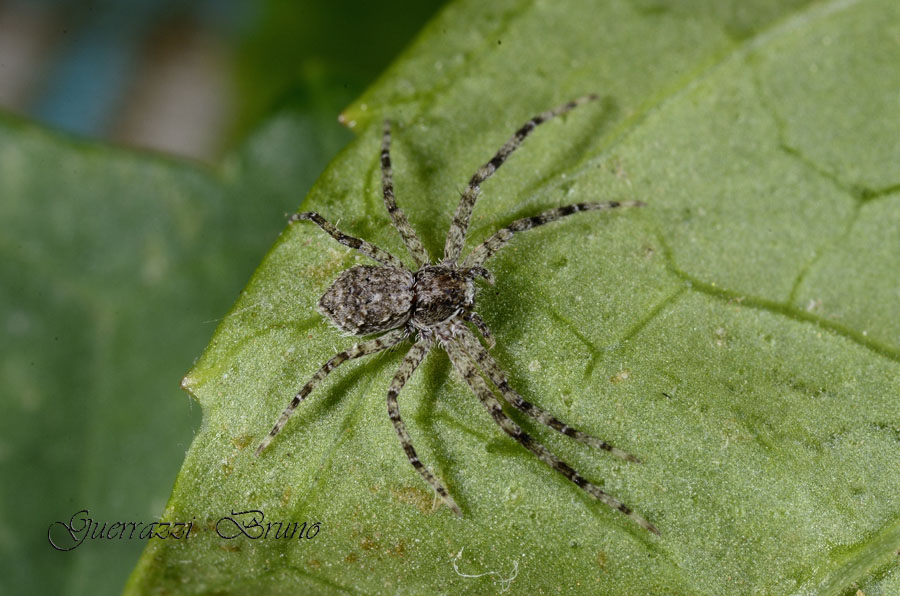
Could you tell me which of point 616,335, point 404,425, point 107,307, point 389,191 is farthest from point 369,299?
point 107,307

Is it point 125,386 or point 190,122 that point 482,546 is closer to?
point 125,386

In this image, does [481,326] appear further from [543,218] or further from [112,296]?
[112,296]

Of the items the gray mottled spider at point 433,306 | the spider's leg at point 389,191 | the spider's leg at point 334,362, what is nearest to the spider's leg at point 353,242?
the gray mottled spider at point 433,306

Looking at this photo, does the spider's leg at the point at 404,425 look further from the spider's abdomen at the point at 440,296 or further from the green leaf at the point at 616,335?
the spider's abdomen at the point at 440,296

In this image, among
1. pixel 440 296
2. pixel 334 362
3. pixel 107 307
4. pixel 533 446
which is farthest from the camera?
pixel 107 307

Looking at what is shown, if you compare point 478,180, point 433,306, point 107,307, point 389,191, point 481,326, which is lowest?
point 481,326

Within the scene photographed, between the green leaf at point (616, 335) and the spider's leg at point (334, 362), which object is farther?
the spider's leg at point (334, 362)

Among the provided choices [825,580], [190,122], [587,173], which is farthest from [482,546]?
[190,122]
